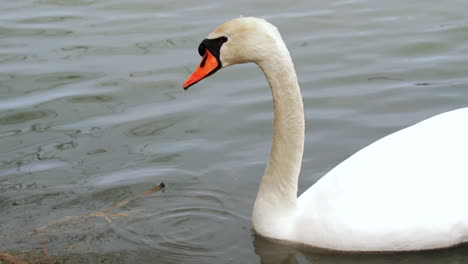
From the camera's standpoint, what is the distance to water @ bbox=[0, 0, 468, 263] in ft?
16.5

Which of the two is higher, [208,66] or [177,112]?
[208,66]

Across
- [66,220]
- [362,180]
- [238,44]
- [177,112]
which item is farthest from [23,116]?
[362,180]

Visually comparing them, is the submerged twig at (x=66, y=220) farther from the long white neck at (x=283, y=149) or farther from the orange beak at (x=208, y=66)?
the orange beak at (x=208, y=66)

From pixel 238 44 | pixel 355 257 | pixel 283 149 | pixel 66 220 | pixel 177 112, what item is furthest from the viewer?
pixel 177 112

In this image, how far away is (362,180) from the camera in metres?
4.64

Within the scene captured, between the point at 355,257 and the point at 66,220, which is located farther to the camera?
the point at 66,220

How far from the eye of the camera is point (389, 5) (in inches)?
378

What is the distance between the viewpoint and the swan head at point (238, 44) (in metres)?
4.41

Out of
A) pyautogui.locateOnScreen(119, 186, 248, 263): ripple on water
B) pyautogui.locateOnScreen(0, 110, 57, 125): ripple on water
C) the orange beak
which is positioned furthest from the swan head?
pyautogui.locateOnScreen(0, 110, 57, 125): ripple on water

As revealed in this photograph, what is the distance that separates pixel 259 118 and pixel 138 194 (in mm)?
1500

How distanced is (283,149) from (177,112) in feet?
7.33

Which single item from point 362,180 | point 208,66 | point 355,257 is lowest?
point 355,257

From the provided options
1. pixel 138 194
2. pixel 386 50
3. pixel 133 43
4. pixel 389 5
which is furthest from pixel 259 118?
pixel 389 5

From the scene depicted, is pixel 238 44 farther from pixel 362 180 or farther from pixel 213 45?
pixel 362 180
